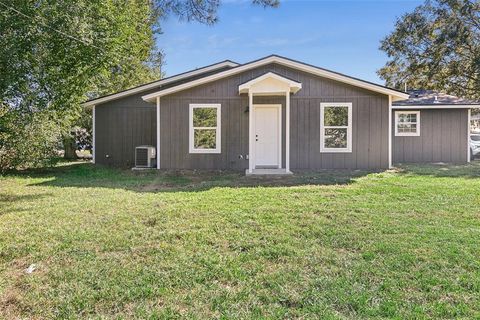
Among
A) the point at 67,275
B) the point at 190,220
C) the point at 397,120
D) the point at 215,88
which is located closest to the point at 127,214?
the point at 190,220

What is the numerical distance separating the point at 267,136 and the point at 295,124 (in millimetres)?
945

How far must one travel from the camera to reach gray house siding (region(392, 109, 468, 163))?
14.6 meters

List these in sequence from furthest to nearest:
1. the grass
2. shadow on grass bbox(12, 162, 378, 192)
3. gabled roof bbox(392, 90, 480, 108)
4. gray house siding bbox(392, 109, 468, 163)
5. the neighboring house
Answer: gray house siding bbox(392, 109, 468, 163) → gabled roof bbox(392, 90, 480, 108) → the neighboring house → shadow on grass bbox(12, 162, 378, 192) → the grass

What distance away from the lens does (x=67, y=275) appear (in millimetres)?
3629

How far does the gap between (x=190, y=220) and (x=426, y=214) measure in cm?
350

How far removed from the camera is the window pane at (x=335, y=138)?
38.5 ft

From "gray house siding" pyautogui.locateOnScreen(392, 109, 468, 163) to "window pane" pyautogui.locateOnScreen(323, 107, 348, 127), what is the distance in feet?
13.8

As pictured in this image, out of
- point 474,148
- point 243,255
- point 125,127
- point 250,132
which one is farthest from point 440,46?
point 243,255

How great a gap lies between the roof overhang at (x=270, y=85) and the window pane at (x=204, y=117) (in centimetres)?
132

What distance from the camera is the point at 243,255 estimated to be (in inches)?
159

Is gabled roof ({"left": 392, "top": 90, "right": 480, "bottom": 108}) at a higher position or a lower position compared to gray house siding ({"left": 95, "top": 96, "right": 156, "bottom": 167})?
higher

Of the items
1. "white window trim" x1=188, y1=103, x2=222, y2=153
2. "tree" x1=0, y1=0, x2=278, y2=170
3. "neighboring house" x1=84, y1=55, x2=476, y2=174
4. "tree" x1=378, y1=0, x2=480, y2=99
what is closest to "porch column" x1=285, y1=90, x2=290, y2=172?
"neighboring house" x1=84, y1=55, x2=476, y2=174

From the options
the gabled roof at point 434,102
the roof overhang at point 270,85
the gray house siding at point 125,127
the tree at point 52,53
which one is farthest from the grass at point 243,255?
the gabled roof at point 434,102

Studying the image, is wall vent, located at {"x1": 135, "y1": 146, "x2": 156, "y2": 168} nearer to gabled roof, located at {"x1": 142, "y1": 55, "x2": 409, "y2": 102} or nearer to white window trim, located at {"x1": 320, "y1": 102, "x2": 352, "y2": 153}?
gabled roof, located at {"x1": 142, "y1": 55, "x2": 409, "y2": 102}
